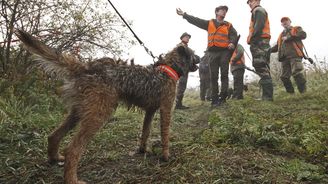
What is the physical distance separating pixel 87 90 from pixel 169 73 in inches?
55.3

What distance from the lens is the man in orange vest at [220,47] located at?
957 cm

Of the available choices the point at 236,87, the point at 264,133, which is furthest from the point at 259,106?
the point at 264,133

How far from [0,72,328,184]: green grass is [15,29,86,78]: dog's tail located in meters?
1.17

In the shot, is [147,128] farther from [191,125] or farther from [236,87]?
[236,87]

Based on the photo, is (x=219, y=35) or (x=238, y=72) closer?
(x=219, y=35)

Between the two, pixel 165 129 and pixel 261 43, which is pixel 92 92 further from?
pixel 261 43

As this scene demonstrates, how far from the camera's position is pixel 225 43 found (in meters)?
9.56

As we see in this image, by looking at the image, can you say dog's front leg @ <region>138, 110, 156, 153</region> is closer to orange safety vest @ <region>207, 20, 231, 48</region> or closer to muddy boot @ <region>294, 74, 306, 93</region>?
orange safety vest @ <region>207, 20, 231, 48</region>

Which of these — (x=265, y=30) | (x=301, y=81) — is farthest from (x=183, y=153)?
(x=301, y=81)

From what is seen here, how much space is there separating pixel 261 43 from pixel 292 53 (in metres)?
1.77

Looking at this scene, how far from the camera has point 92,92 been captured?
3.88 meters

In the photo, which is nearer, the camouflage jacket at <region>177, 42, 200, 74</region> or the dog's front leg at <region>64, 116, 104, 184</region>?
the dog's front leg at <region>64, 116, 104, 184</region>

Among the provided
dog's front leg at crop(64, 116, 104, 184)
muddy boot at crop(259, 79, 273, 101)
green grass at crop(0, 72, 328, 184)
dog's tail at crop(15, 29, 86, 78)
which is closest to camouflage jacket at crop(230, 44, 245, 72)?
muddy boot at crop(259, 79, 273, 101)

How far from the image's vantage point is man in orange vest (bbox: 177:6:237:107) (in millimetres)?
9570
